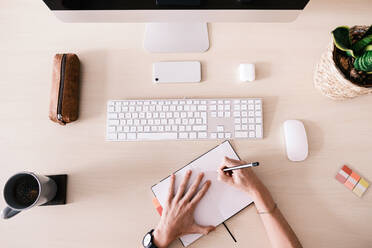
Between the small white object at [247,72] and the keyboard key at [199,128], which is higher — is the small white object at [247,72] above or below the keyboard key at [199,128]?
above

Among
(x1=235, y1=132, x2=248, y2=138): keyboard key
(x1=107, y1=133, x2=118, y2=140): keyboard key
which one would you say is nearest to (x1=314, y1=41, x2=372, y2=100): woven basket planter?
(x1=235, y1=132, x2=248, y2=138): keyboard key

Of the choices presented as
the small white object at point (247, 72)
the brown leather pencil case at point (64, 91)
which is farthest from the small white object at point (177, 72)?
the brown leather pencil case at point (64, 91)

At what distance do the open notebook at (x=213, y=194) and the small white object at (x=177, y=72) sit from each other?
0.23 metres

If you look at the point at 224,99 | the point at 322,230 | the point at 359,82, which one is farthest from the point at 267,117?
the point at 322,230

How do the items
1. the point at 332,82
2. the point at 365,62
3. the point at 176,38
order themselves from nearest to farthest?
1. the point at 365,62
2. the point at 332,82
3. the point at 176,38

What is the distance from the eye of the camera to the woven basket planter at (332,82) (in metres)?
0.61

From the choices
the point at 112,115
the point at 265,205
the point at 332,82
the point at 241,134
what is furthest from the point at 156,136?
the point at 332,82

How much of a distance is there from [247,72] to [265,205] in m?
0.39

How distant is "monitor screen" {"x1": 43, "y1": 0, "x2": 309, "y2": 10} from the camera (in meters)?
0.64

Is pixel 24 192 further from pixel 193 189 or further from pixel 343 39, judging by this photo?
pixel 343 39

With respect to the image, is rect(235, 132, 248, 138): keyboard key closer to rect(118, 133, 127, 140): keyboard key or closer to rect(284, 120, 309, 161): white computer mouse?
rect(284, 120, 309, 161): white computer mouse

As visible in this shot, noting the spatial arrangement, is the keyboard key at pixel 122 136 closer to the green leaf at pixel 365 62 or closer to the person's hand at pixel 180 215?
the person's hand at pixel 180 215

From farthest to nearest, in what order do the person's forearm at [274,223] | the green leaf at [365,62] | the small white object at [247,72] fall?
the small white object at [247,72] < the person's forearm at [274,223] < the green leaf at [365,62]

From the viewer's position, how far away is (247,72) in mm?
767
